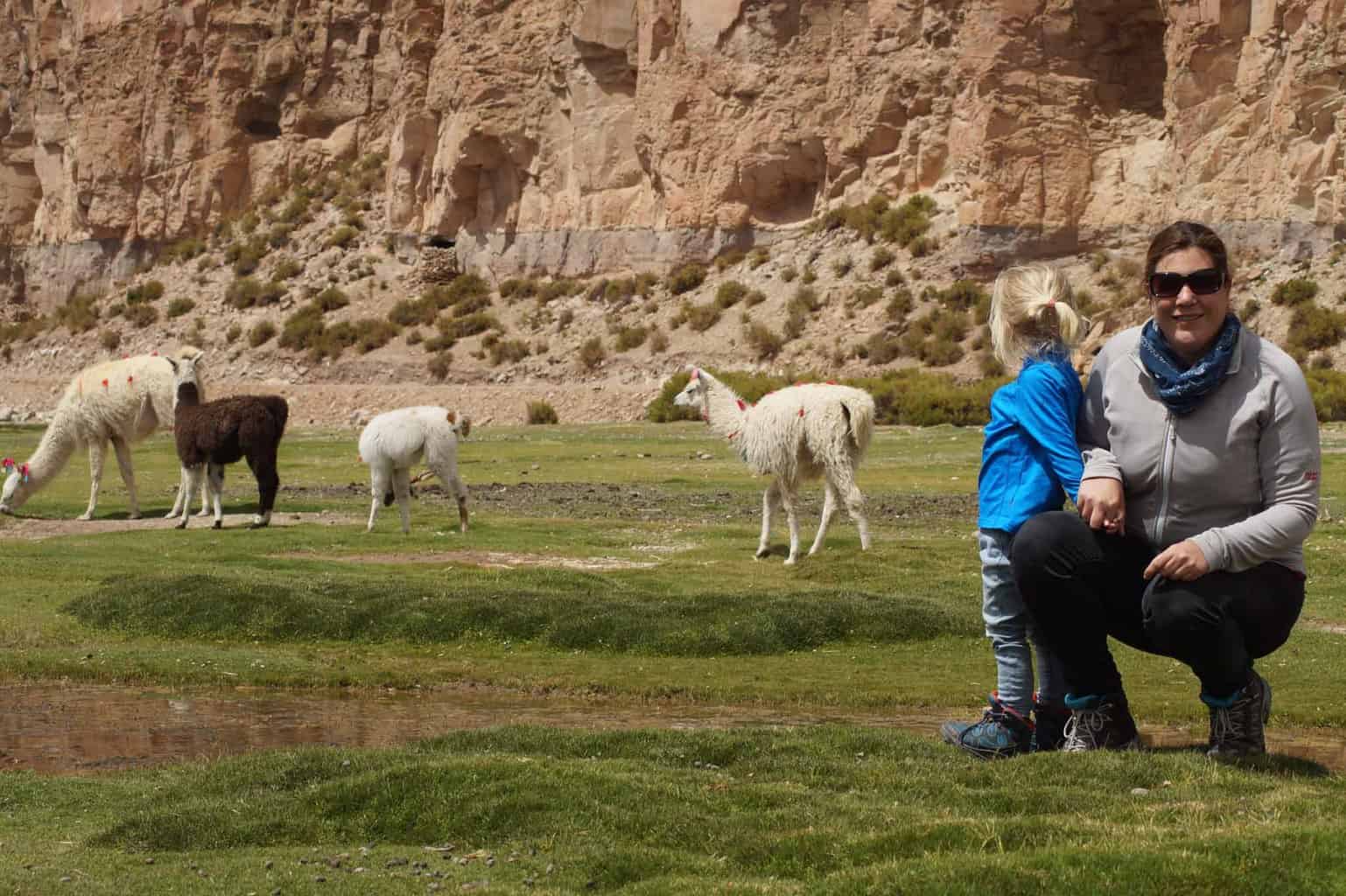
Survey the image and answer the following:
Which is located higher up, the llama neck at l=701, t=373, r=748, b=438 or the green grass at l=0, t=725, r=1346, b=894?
the llama neck at l=701, t=373, r=748, b=438

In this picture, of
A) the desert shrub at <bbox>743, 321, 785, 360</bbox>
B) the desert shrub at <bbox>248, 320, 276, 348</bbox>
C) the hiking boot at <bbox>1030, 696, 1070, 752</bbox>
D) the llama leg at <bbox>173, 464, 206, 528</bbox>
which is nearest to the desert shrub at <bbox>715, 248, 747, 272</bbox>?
the desert shrub at <bbox>743, 321, 785, 360</bbox>

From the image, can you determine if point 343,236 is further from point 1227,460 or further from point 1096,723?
point 1227,460

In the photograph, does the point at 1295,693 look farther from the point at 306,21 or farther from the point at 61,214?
the point at 61,214

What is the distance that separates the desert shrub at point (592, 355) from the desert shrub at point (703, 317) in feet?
10.5

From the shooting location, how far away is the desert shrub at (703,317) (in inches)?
2239

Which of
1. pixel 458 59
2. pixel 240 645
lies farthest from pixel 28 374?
pixel 240 645

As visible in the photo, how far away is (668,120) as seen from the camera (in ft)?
199

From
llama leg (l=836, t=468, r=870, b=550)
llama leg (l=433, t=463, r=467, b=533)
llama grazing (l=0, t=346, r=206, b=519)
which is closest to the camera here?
llama leg (l=836, t=468, r=870, b=550)

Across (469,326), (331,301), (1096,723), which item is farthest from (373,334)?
(1096,723)

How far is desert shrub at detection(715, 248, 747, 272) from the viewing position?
5959 cm

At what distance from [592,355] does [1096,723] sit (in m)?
50.8

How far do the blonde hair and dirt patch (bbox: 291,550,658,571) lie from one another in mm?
10641

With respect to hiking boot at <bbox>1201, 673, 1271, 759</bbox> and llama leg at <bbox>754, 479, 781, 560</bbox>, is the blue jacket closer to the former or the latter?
hiking boot at <bbox>1201, 673, 1271, 759</bbox>

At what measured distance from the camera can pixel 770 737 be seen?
28.4 ft
